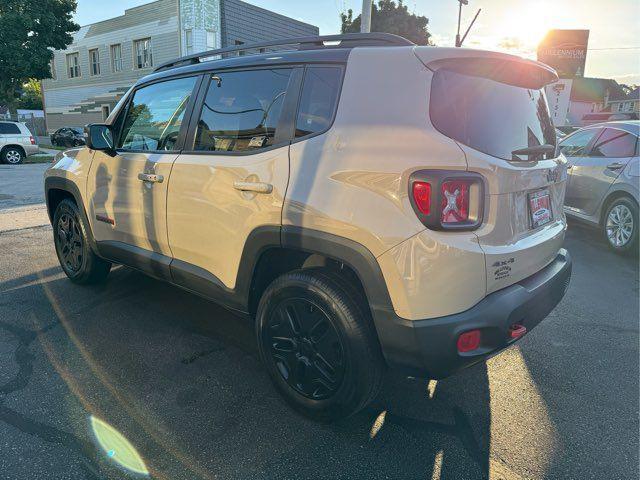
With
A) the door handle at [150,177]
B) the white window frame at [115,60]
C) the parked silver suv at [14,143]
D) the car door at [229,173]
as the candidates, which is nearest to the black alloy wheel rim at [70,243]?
the door handle at [150,177]

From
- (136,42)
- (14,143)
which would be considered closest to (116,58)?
(136,42)

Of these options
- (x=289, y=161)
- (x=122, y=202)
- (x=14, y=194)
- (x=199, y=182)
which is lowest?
(x=14, y=194)

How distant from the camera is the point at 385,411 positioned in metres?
2.55

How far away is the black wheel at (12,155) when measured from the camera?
16250mm

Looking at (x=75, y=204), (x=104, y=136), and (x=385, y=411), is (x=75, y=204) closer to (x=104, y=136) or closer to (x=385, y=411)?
(x=104, y=136)

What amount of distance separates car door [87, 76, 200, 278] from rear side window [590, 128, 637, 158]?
5324mm

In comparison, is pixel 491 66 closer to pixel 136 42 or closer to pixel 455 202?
pixel 455 202

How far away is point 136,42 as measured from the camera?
25.8 meters

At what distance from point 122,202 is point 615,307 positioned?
4.35 metres

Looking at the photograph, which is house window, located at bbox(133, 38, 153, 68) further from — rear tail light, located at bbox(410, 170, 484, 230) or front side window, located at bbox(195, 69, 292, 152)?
rear tail light, located at bbox(410, 170, 484, 230)

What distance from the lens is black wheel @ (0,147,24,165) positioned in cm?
1625

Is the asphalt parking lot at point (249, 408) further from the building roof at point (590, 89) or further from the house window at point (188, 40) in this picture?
the building roof at point (590, 89)

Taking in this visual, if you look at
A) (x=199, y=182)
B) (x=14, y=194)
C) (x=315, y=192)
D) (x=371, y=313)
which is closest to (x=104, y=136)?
(x=199, y=182)

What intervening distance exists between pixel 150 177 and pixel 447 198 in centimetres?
209
